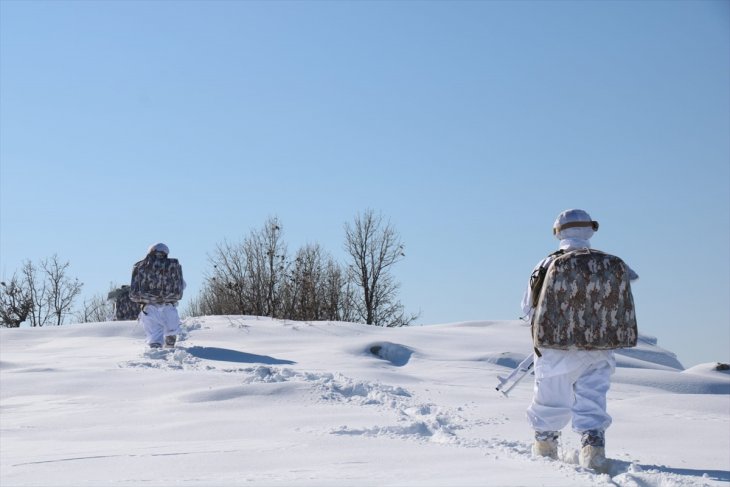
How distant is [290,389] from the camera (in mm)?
8273

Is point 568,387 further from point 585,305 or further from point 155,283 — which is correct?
point 155,283

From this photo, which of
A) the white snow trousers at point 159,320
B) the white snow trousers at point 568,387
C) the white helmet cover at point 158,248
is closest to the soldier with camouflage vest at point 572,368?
the white snow trousers at point 568,387

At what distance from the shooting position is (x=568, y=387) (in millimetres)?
5621

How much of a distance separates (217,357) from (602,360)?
9.31 meters

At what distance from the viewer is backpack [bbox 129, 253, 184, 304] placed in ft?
49.0

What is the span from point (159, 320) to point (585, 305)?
34.8 feet

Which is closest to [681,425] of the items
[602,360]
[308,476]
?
[602,360]

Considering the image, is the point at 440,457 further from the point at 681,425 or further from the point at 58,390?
the point at 58,390

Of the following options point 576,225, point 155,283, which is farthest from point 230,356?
point 576,225

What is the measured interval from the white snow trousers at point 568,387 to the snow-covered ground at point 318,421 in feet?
0.89

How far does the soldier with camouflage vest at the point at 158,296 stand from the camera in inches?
588

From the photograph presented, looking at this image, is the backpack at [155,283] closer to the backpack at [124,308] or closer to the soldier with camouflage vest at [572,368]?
the soldier with camouflage vest at [572,368]

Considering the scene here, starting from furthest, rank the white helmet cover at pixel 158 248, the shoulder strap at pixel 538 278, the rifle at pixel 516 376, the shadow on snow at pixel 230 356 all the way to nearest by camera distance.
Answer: the white helmet cover at pixel 158 248, the shadow on snow at pixel 230 356, the rifle at pixel 516 376, the shoulder strap at pixel 538 278

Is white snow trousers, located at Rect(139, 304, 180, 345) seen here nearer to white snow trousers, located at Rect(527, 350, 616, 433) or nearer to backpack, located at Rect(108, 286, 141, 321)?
white snow trousers, located at Rect(527, 350, 616, 433)
